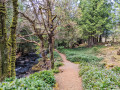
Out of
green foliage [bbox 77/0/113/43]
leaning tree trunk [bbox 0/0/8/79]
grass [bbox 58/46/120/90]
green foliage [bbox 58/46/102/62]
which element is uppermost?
green foliage [bbox 77/0/113/43]

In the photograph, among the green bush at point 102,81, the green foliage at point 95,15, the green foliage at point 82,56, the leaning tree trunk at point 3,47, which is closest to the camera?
the green bush at point 102,81

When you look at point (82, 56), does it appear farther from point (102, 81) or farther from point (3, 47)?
point (3, 47)

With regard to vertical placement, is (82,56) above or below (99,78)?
below

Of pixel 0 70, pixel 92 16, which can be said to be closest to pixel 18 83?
pixel 0 70

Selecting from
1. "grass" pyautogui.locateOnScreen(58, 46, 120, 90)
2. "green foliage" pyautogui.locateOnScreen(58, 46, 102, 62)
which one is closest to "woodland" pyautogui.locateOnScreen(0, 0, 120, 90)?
"grass" pyautogui.locateOnScreen(58, 46, 120, 90)

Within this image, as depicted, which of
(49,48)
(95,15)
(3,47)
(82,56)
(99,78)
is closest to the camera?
(3,47)

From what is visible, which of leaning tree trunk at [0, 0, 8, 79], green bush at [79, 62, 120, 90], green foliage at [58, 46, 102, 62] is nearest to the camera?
green bush at [79, 62, 120, 90]

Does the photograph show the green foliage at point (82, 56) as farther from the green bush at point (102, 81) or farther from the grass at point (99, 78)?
the green bush at point (102, 81)

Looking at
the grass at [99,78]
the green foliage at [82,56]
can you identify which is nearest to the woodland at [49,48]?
the grass at [99,78]

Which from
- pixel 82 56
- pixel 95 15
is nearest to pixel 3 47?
pixel 82 56

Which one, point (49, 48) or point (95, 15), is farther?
point (95, 15)

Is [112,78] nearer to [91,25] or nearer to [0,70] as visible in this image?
[0,70]

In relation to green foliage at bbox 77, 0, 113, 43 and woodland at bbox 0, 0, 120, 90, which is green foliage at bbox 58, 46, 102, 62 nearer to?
woodland at bbox 0, 0, 120, 90

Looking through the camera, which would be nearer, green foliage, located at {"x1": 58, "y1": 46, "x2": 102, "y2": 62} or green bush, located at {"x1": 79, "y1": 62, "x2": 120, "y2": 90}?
green bush, located at {"x1": 79, "y1": 62, "x2": 120, "y2": 90}
